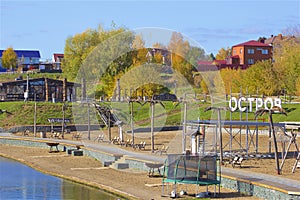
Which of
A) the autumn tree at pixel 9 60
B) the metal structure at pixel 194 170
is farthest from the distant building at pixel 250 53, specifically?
the metal structure at pixel 194 170

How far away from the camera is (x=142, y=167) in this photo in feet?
120

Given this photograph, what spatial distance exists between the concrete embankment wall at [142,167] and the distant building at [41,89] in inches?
1081

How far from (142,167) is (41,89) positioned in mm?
60726

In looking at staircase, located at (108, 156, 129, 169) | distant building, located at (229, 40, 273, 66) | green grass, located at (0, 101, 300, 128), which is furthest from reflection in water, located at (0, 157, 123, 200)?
distant building, located at (229, 40, 273, 66)

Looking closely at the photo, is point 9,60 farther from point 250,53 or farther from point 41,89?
point 41,89

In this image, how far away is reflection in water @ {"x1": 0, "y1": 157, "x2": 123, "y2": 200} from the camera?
30234 mm

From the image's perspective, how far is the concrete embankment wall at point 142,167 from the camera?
2534 cm

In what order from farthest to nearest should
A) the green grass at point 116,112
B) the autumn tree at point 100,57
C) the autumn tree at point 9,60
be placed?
the autumn tree at point 9,60
the autumn tree at point 100,57
the green grass at point 116,112

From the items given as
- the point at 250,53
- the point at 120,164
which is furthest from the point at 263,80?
the point at 250,53

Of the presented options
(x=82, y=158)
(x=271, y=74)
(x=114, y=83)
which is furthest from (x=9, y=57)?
(x=82, y=158)

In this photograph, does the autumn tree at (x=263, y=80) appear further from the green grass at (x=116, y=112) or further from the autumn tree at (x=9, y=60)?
the autumn tree at (x=9, y=60)

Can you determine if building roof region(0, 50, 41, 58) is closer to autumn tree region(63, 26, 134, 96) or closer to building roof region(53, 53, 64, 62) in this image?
building roof region(53, 53, 64, 62)

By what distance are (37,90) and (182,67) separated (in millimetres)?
35815

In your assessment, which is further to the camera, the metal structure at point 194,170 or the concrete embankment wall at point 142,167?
the metal structure at point 194,170
